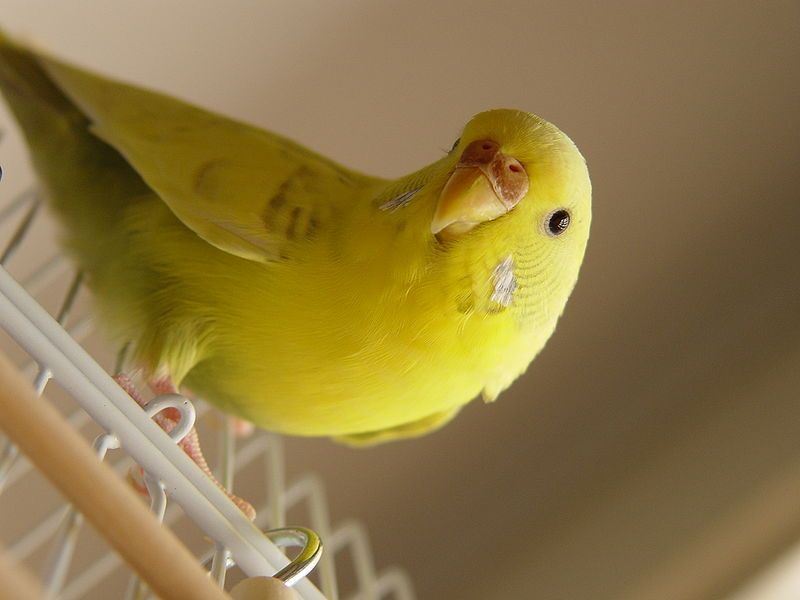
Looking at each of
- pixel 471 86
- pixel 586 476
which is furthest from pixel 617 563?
pixel 471 86

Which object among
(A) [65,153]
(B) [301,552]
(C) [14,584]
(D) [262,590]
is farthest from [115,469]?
(C) [14,584]

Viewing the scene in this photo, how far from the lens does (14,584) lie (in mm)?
358

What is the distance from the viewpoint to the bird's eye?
3.08 feet

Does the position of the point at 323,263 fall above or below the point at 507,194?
below

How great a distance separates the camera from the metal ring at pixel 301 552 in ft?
2.21

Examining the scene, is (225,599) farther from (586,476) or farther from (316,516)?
(586,476)

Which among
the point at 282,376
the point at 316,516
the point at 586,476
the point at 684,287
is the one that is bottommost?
the point at 316,516

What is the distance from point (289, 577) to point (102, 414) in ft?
0.64

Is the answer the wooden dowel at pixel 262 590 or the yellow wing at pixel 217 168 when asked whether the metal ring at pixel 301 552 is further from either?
the yellow wing at pixel 217 168

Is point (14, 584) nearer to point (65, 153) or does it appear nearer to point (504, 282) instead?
point (504, 282)

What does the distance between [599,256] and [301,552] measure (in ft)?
3.28

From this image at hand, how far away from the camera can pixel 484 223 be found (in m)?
0.90

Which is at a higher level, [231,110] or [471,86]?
[471,86]

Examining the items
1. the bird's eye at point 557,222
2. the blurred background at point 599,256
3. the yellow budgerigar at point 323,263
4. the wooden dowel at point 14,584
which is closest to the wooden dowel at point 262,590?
the wooden dowel at point 14,584
